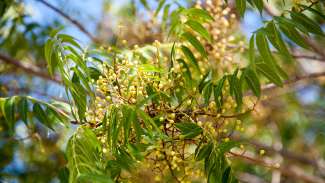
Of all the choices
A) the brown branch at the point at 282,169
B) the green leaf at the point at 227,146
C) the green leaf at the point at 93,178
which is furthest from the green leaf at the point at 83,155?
the brown branch at the point at 282,169

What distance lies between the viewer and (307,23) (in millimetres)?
2330

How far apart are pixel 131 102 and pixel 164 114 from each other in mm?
148

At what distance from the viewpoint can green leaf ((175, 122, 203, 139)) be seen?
2178 mm

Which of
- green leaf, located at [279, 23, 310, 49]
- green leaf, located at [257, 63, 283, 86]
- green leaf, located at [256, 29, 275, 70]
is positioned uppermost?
green leaf, located at [279, 23, 310, 49]

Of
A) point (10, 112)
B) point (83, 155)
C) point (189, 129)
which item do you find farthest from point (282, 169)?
point (83, 155)

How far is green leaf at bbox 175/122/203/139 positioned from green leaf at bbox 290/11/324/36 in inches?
A: 24.6

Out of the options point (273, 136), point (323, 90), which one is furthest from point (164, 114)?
point (323, 90)

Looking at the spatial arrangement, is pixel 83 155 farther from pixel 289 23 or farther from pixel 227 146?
pixel 289 23

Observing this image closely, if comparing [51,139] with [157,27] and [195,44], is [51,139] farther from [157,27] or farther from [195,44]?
[195,44]

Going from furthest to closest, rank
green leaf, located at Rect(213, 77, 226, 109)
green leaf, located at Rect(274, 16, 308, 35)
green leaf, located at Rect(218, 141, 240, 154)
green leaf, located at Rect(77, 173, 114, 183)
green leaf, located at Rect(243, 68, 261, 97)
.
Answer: green leaf, located at Rect(243, 68, 261, 97) < green leaf, located at Rect(213, 77, 226, 109) < green leaf, located at Rect(274, 16, 308, 35) < green leaf, located at Rect(218, 141, 240, 154) < green leaf, located at Rect(77, 173, 114, 183)

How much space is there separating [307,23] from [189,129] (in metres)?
0.67

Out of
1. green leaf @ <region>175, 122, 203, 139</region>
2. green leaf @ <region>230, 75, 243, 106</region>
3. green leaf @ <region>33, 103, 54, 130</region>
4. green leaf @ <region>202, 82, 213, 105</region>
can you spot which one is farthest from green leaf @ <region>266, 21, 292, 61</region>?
green leaf @ <region>33, 103, 54, 130</region>

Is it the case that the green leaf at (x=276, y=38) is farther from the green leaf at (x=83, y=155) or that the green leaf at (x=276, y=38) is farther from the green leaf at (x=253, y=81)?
the green leaf at (x=83, y=155)

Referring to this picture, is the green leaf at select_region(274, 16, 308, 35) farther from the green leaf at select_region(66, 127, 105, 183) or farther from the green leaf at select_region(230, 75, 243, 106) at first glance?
the green leaf at select_region(66, 127, 105, 183)
